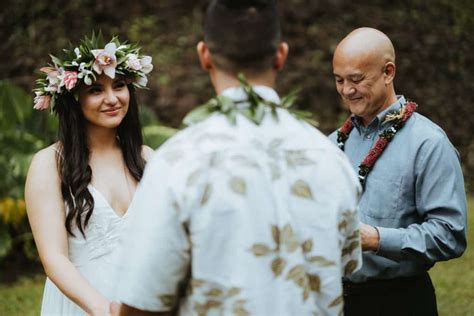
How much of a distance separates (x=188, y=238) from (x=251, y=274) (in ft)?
0.68

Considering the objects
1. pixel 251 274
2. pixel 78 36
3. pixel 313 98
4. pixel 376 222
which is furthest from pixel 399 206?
pixel 78 36

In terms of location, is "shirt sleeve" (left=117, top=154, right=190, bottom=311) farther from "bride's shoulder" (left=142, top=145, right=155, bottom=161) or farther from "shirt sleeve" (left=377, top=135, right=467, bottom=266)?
"bride's shoulder" (left=142, top=145, right=155, bottom=161)

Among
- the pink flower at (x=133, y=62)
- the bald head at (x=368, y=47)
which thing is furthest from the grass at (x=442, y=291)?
the pink flower at (x=133, y=62)

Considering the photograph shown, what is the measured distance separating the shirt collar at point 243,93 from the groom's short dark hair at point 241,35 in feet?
0.18

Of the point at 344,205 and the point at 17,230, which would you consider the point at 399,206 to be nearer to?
the point at 344,205

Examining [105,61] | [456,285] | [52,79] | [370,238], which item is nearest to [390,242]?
[370,238]

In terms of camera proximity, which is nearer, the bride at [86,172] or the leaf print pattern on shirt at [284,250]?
the leaf print pattern on shirt at [284,250]

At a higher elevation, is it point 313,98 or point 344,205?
point 344,205

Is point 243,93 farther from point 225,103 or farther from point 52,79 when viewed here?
point 52,79

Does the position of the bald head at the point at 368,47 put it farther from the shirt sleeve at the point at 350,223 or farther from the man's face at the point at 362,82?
the shirt sleeve at the point at 350,223

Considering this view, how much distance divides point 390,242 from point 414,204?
0.28m

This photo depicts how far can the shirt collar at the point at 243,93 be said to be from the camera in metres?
2.33

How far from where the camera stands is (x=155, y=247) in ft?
7.20

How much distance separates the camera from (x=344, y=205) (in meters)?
2.35
